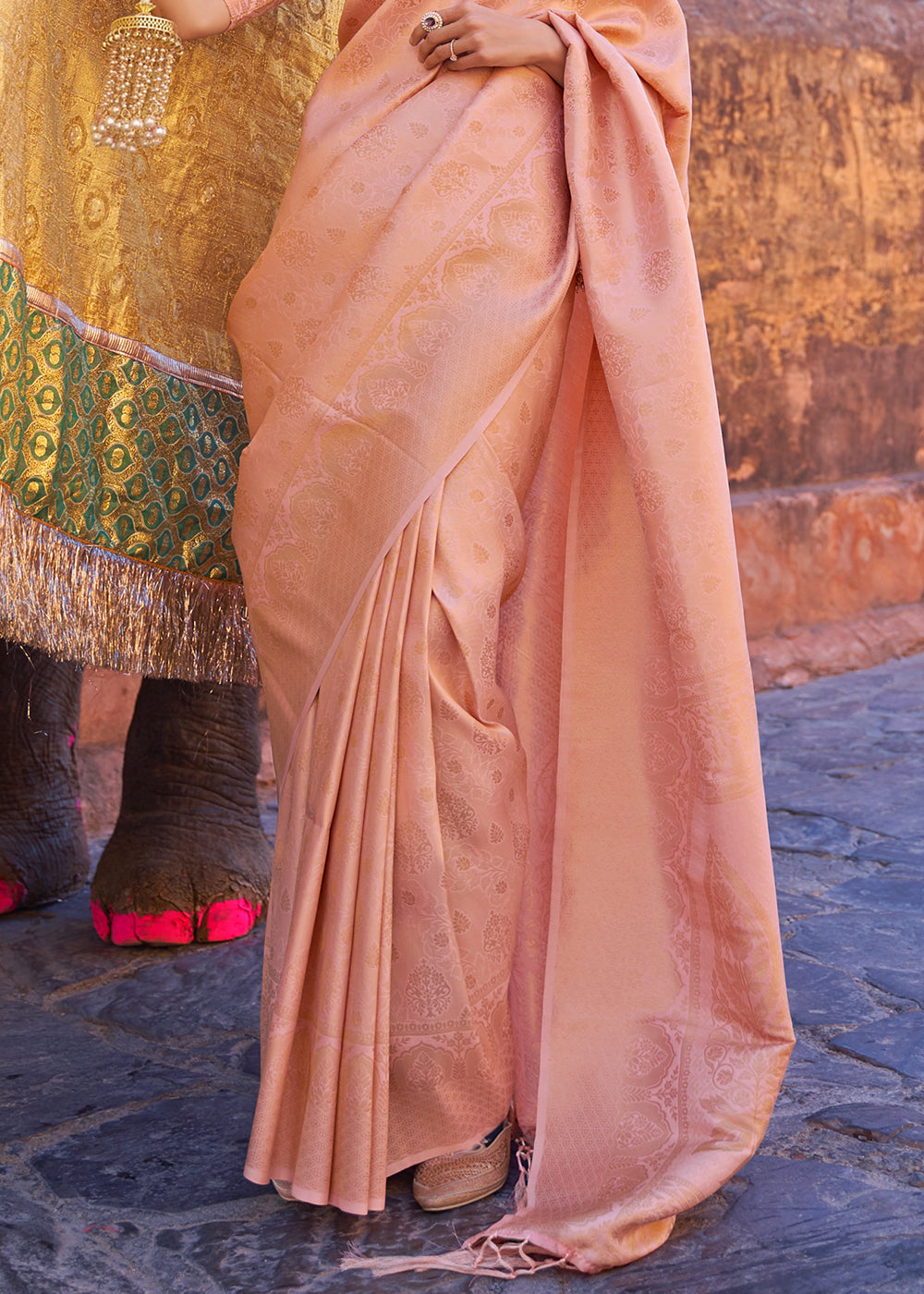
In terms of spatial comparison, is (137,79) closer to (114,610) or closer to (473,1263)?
(114,610)

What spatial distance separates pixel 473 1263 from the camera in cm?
141

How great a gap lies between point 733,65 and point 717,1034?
416cm

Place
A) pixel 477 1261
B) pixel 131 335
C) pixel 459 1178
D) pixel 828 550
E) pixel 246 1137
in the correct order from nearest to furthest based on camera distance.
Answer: pixel 477 1261 < pixel 459 1178 < pixel 246 1137 < pixel 131 335 < pixel 828 550

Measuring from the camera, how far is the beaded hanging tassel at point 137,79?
5.77 ft

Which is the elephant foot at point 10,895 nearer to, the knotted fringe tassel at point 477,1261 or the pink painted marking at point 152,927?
the pink painted marking at point 152,927

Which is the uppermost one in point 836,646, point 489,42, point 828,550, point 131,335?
point 489,42

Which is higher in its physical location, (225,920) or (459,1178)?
(459,1178)

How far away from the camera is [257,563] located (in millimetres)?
1616

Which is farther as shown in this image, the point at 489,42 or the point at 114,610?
the point at 114,610

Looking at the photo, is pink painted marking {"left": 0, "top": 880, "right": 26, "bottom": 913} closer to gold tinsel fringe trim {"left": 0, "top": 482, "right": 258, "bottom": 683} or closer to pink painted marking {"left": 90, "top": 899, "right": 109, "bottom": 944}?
pink painted marking {"left": 90, "top": 899, "right": 109, "bottom": 944}

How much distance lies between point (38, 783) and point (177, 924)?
47 cm

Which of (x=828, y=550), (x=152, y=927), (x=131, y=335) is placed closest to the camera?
(x=131, y=335)

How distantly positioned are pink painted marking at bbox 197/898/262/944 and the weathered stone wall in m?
2.98

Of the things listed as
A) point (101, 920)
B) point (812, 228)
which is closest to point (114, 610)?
point (101, 920)
